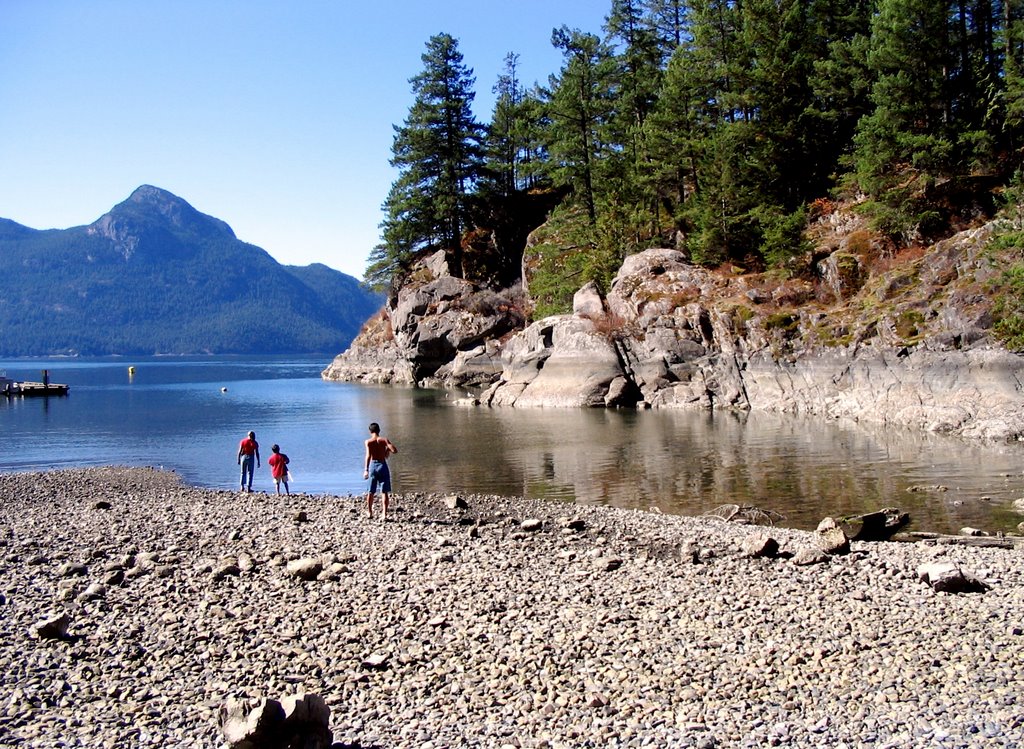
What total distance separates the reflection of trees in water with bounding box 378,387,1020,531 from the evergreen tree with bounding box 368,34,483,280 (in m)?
43.2

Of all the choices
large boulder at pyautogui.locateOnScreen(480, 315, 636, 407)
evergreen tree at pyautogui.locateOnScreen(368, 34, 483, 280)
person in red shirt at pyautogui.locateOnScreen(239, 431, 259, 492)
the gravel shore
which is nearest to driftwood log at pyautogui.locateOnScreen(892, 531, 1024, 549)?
the gravel shore

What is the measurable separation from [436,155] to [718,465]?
62.3 m

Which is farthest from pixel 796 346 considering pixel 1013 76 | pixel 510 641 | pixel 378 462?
pixel 510 641

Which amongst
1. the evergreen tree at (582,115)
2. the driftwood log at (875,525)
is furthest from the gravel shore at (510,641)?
the evergreen tree at (582,115)

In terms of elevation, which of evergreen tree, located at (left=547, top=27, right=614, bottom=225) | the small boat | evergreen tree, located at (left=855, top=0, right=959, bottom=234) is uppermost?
evergreen tree, located at (left=547, top=27, right=614, bottom=225)

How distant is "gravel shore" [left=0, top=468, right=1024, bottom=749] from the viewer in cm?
798

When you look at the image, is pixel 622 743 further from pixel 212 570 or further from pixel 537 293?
pixel 537 293

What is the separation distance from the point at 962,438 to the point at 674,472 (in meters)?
13.8

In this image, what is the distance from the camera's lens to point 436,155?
8212cm

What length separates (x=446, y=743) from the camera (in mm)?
7688

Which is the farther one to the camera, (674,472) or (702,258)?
(702,258)

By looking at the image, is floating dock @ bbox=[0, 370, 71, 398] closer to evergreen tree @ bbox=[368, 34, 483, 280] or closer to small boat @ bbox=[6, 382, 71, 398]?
small boat @ bbox=[6, 382, 71, 398]

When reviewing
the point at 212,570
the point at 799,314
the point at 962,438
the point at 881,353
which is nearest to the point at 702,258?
the point at 799,314

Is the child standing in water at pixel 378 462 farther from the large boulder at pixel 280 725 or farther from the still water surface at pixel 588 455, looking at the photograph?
the large boulder at pixel 280 725
